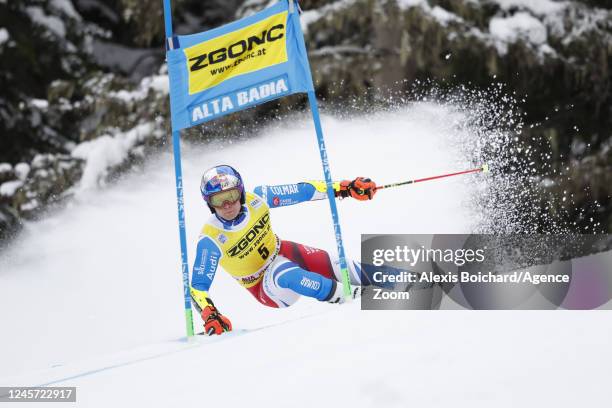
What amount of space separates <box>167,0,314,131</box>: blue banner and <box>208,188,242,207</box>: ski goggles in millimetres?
537

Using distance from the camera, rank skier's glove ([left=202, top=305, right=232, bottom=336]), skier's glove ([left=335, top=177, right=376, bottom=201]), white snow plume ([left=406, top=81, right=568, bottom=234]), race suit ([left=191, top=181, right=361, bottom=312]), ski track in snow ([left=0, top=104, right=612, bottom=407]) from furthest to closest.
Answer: white snow plume ([left=406, top=81, right=568, bottom=234]) < skier's glove ([left=335, top=177, right=376, bottom=201]) < race suit ([left=191, top=181, right=361, bottom=312]) < skier's glove ([left=202, top=305, right=232, bottom=336]) < ski track in snow ([left=0, top=104, right=612, bottom=407])

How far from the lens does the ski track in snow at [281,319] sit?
3.17 m

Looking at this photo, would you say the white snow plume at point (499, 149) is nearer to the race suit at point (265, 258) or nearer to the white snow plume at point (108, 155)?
the race suit at point (265, 258)

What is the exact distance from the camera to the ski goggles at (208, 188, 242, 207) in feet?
16.8

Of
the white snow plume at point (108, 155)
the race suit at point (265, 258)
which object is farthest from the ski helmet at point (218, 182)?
the white snow plume at point (108, 155)

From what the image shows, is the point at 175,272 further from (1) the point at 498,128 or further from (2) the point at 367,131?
(1) the point at 498,128

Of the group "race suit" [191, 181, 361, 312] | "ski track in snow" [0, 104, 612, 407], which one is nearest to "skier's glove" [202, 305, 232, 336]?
"race suit" [191, 181, 361, 312]

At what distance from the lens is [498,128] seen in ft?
31.5

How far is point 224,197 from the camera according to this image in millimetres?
5137

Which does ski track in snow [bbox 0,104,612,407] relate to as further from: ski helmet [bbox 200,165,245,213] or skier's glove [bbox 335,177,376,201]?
ski helmet [bbox 200,165,245,213]

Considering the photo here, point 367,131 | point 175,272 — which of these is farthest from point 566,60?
point 175,272

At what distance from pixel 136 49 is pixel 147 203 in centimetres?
525

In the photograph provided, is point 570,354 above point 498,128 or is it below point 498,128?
below

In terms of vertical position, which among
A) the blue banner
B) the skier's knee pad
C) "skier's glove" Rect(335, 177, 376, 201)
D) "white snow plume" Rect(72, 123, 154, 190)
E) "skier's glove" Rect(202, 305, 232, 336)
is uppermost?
"white snow plume" Rect(72, 123, 154, 190)
